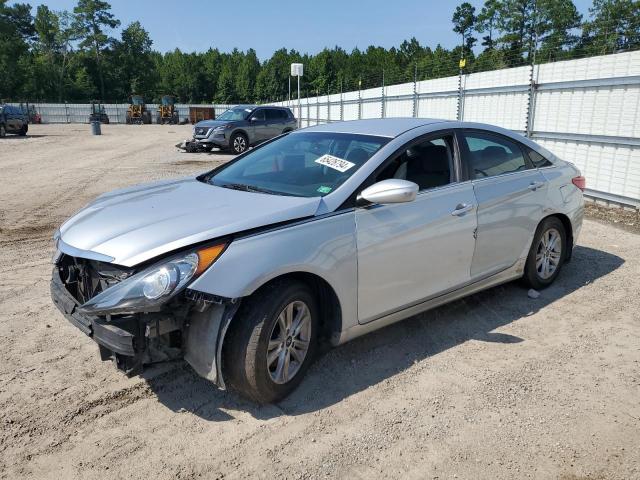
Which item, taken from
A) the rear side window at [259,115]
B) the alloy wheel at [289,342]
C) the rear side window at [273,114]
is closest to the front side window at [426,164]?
the alloy wheel at [289,342]

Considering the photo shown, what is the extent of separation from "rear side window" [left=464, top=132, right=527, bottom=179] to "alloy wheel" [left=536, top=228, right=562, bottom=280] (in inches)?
27.9

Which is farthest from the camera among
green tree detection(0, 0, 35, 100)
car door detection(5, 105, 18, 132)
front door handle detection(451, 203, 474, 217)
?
green tree detection(0, 0, 35, 100)

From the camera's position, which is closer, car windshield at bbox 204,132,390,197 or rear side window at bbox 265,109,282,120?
car windshield at bbox 204,132,390,197

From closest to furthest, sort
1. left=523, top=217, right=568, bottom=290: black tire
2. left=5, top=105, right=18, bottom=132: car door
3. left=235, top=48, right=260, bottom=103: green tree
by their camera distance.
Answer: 1. left=523, top=217, right=568, bottom=290: black tire
2. left=5, top=105, right=18, bottom=132: car door
3. left=235, top=48, right=260, bottom=103: green tree

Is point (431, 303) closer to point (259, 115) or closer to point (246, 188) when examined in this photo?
point (246, 188)

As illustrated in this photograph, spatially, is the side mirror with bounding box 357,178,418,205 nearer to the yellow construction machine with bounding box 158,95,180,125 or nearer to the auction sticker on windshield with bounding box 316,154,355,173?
the auction sticker on windshield with bounding box 316,154,355,173

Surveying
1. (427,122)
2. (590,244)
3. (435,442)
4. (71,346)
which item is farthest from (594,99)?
(71,346)

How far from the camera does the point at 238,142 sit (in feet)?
62.7

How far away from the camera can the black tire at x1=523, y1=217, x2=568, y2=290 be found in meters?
4.84

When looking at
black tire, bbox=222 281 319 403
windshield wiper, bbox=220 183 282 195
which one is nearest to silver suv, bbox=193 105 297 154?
windshield wiper, bbox=220 183 282 195

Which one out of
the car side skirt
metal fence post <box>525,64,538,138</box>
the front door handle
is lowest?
the car side skirt

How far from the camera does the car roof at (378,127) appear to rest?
4.04 metres

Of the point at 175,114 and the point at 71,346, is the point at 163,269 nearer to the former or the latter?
A: the point at 71,346

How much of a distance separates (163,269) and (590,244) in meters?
5.90
